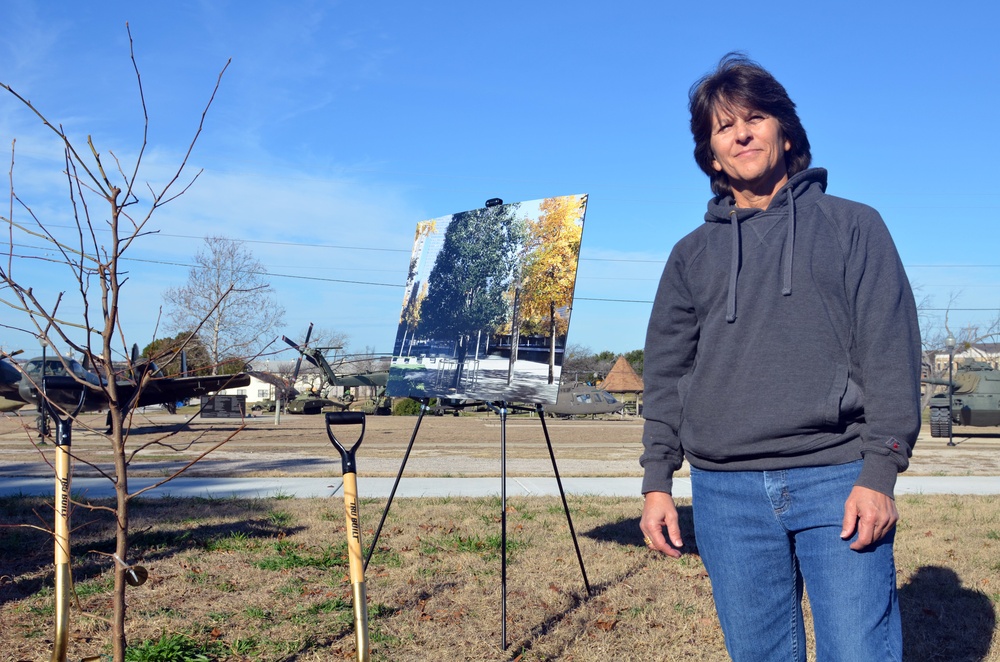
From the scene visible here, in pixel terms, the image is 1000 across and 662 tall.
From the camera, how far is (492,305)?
6.07 meters

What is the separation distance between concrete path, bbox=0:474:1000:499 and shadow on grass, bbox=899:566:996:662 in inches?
144

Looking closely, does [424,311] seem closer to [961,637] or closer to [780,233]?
[961,637]

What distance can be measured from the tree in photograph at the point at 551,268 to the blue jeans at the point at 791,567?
11.6 feet

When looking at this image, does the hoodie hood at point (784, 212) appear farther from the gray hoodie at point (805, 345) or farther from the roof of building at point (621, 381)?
the roof of building at point (621, 381)

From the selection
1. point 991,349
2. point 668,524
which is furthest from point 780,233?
point 991,349

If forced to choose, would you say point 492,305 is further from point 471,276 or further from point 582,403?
point 582,403

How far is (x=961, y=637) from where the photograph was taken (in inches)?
168

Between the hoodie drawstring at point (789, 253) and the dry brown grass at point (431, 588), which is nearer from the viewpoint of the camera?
the hoodie drawstring at point (789, 253)

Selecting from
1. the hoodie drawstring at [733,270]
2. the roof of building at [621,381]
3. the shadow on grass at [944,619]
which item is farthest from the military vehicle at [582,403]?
the hoodie drawstring at [733,270]

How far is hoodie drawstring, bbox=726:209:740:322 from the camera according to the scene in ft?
6.84

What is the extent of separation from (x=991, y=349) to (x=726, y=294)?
12224 centimetres

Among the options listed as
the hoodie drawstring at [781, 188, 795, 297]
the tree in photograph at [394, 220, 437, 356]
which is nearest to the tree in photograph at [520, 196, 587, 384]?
the tree in photograph at [394, 220, 437, 356]

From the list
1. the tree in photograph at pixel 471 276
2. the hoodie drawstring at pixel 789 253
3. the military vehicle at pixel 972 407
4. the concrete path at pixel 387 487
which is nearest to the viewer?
the hoodie drawstring at pixel 789 253

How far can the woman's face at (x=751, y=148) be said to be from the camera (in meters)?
2.23
